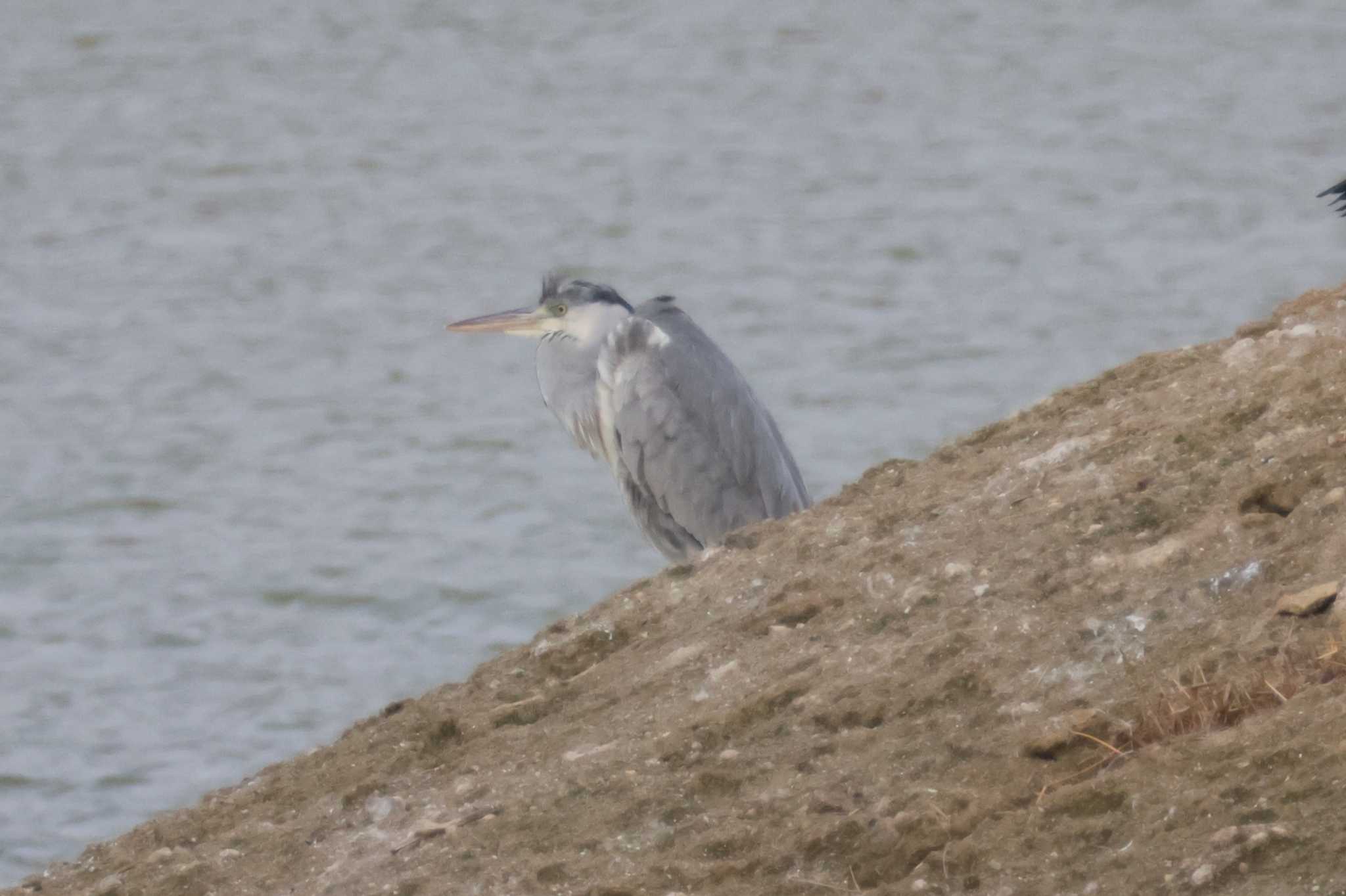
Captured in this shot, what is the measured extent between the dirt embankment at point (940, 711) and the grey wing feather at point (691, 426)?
2117mm

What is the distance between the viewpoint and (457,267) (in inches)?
611

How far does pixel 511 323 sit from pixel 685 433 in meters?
1.17

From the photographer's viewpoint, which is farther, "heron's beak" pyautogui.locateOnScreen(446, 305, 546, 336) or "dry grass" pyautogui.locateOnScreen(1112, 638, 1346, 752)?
"heron's beak" pyautogui.locateOnScreen(446, 305, 546, 336)

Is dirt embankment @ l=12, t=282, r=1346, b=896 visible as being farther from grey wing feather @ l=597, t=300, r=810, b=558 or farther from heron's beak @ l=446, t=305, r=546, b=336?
heron's beak @ l=446, t=305, r=546, b=336

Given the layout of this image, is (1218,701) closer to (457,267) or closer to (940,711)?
(940,711)

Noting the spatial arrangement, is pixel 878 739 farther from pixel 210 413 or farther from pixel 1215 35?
pixel 1215 35

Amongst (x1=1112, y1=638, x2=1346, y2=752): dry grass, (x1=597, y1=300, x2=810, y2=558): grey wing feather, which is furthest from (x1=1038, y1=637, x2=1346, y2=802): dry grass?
(x1=597, y1=300, x2=810, y2=558): grey wing feather

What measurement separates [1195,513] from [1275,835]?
120 cm

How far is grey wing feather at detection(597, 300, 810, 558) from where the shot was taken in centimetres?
761

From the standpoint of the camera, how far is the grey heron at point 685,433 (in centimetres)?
761

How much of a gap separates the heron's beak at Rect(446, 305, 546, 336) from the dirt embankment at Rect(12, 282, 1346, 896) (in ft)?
10.2

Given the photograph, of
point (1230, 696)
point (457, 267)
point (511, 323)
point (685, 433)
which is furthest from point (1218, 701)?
point (457, 267)

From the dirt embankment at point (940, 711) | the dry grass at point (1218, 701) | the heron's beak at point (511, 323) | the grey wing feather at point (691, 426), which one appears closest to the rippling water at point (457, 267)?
the heron's beak at point (511, 323)

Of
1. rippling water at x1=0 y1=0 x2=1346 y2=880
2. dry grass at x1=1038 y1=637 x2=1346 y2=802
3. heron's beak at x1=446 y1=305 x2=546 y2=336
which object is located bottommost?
rippling water at x1=0 y1=0 x2=1346 y2=880
